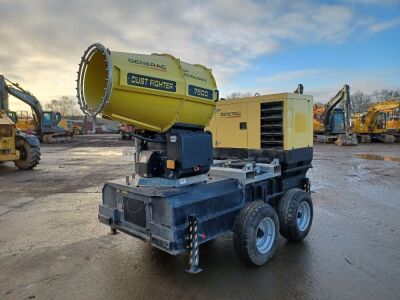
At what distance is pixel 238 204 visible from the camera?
452 centimetres

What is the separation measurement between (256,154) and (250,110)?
28.7 inches

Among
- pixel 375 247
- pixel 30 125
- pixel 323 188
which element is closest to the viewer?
pixel 375 247

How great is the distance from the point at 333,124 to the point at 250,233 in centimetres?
2912

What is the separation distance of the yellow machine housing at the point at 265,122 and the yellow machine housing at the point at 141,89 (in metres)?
1.41

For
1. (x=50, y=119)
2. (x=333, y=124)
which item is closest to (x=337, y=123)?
(x=333, y=124)

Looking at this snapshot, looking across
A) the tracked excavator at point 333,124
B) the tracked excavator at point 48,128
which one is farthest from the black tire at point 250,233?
the tracked excavator at point 333,124

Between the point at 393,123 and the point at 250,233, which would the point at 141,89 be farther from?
the point at 393,123

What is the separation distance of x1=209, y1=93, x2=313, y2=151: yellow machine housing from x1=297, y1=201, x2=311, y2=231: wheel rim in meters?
0.95

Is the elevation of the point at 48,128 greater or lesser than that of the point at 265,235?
greater

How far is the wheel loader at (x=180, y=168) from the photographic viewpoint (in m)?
3.74

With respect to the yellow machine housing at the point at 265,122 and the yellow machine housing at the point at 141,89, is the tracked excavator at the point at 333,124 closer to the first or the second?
the yellow machine housing at the point at 265,122

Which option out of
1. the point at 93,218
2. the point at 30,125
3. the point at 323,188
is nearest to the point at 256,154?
the point at 93,218

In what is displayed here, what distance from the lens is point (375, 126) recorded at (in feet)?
101

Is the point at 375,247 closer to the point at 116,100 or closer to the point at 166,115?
the point at 166,115
